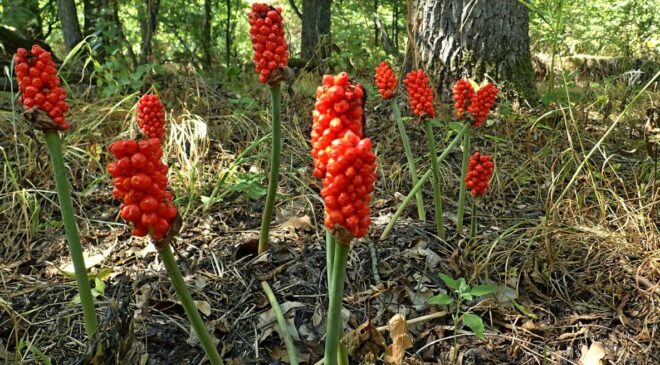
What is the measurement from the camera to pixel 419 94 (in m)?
2.79

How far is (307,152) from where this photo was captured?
14.0 feet

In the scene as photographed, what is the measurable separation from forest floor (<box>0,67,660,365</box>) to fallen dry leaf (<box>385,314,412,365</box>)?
0.48 feet

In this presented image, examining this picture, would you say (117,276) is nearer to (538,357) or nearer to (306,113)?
(538,357)

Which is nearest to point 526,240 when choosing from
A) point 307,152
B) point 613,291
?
point 613,291

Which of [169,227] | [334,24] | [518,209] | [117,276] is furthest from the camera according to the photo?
[334,24]

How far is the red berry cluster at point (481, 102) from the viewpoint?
8.97 ft

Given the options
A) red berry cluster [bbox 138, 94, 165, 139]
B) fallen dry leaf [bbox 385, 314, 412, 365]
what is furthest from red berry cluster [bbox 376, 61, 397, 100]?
fallen dry leaf [bbox 385, 314, 412, 365]

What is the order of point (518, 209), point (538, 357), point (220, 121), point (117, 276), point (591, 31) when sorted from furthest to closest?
point (591, 31) → point (220, 121) → point (518, 209) → point (117, 276) → point (538, 357)

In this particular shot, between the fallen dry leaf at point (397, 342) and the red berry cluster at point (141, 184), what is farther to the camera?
the fallen dry leaf at point (397, 342)

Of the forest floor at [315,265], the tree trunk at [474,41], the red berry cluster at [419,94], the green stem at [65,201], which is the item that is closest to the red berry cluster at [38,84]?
the green stem at [65,201]

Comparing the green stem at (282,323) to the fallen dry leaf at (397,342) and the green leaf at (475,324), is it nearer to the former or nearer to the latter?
the fallen dry leaf at (397,342)

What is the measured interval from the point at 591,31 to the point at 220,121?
6.54 m

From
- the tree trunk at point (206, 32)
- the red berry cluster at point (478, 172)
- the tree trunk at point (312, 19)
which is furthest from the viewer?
the tree trunk at point (206, 32)

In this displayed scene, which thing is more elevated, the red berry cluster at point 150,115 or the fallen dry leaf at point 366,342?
the red berry cluster at point 150,115
